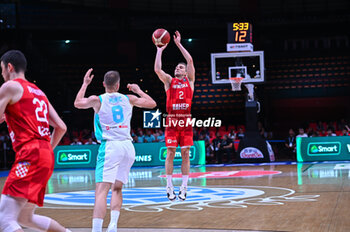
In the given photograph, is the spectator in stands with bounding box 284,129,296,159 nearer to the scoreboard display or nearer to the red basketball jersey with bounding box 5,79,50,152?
the scoreboard display

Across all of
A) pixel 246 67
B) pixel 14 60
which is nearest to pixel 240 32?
pixel 246 67

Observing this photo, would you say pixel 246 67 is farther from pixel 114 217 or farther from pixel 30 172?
pixel 30 172

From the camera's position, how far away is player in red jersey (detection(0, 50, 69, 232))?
342 cm

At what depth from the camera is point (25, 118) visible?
11.6 ft

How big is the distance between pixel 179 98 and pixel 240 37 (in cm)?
927

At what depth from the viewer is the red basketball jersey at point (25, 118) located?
3529 mm

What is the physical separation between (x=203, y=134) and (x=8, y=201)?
1624cm

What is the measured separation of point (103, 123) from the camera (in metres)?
4.98

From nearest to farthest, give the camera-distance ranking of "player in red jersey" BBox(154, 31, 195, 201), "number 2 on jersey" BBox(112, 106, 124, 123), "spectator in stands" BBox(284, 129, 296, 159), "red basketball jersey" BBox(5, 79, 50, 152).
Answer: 1. "red basketball jersey" BBox(5, 79, 50, 152)
2. "number 2 on jersey" BBox(112, 106, 124, 123)
3. "player in red jersey" BBox(154, 31, 195, 201)
4. "spectator in stands" BBox(284, 129, 296, 159)

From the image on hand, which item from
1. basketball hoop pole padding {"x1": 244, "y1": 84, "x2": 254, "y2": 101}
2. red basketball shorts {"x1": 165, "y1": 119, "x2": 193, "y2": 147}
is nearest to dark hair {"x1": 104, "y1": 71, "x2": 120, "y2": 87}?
red basketball shorts {"x1": 165, "y1": 119, "x2": 193, "y2": 147}

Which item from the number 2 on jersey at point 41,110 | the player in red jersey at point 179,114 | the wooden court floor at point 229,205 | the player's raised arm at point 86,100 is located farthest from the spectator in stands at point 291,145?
the number 2 on jersey at point 41,110

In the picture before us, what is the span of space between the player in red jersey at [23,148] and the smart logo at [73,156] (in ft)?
45.3

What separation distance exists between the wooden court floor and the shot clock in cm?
627

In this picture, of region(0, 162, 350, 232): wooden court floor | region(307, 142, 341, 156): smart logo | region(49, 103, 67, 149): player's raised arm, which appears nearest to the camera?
region(49, 103, 67, 149): player's raised arm
